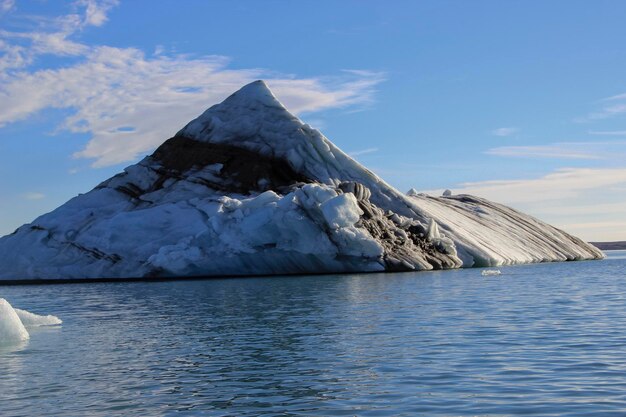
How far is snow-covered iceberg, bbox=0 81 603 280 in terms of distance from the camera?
1732 inches

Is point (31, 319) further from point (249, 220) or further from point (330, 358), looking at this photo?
point (249, 220)

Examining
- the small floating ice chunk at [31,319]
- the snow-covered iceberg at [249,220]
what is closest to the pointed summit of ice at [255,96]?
the snow-covered iceberg at [249,220]

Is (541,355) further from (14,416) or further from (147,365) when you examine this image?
(14,416)

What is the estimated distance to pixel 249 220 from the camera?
144 feet

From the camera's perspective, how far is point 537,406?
1077cm

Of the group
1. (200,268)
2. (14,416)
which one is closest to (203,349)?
(14,416)

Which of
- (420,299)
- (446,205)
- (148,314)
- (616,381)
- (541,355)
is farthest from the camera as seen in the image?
(446,205)

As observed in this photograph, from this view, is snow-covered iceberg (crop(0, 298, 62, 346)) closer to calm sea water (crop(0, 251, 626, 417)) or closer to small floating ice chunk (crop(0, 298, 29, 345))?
small floating ice chunk (crop(0, 298, 29, 345))

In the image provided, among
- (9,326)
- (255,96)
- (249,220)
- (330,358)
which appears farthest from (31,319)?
(255,96)

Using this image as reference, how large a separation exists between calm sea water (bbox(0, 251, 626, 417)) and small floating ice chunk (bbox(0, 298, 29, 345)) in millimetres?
622

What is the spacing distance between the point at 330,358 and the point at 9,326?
7980 millimetres

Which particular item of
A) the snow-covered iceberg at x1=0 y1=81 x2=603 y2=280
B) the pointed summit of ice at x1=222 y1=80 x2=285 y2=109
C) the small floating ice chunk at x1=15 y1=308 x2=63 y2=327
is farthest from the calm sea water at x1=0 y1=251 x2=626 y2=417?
the pointed summit of ice at x1=222 y1=80 x2=285 y2=109

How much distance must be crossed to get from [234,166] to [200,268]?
11.4 m

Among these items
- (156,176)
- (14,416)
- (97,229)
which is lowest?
(14,416)
